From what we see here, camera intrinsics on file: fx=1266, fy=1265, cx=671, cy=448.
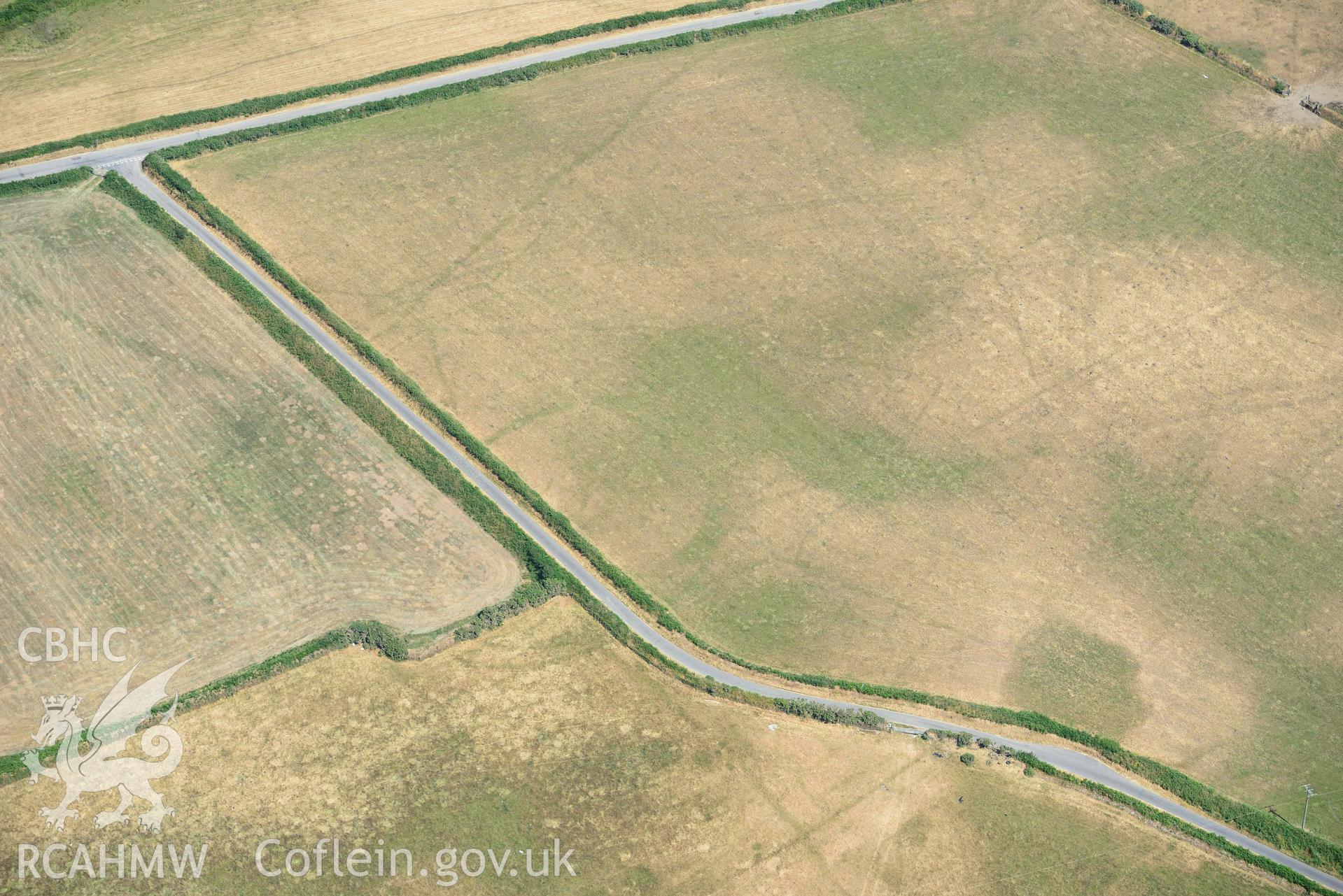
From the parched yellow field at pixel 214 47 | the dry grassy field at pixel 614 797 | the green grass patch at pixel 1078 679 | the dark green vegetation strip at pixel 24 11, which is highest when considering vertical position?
the dark green vegetation strip at pixel 24 11

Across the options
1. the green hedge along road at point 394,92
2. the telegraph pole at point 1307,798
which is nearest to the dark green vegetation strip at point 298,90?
the green hedge along road at point 394,92

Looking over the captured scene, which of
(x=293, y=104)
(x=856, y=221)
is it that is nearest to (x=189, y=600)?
(x=293, y=104)

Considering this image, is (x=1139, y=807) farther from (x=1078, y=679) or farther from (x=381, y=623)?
(x=381, y=623)

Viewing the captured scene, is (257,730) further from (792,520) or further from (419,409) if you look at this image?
(792,520)

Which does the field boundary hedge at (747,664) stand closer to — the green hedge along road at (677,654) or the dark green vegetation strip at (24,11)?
the green hedge along road at (677,654)

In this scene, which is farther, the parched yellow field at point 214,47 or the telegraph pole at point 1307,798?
the parched yellow field at point 214,47

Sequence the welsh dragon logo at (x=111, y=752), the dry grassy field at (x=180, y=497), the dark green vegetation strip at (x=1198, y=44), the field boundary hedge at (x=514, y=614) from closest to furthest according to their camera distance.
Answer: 1. the welsh dragon logo at (x=111, y=752)
2. the field boundary hedge at (x=514, y=614)
3. the dry grassy field at (x=180, y=497)
4. the dark green vegetation strip at (x=1198, y=44)

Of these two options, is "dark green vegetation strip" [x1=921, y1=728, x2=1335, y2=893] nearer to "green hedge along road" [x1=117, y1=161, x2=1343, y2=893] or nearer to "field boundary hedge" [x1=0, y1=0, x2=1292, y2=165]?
"green hedge along road" [x1=117, y1=161, x2=1343, y2=893]
